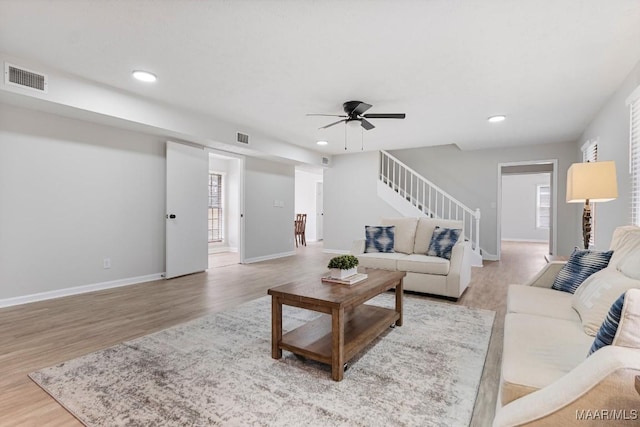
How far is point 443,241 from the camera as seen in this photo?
4.05 meters

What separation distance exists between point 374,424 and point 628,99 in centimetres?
376

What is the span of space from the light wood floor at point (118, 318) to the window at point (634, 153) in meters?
1.55

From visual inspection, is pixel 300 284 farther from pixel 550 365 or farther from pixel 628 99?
pixel 628 99

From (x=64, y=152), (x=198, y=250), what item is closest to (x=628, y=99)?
(x=198, y=250)

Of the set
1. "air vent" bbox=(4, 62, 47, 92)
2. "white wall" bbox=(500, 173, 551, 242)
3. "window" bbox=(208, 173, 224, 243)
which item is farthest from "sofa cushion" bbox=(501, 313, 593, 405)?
"white wall" bbox=(500, 173, 551, 242)

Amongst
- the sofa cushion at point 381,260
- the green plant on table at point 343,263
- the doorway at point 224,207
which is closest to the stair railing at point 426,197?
the sofa cushion at point 381,260

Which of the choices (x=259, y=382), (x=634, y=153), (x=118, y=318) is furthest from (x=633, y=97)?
(x=118, y=318)

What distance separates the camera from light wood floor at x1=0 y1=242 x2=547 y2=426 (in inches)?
69.1

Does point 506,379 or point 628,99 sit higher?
point 628,99

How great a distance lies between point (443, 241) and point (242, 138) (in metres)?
3.52

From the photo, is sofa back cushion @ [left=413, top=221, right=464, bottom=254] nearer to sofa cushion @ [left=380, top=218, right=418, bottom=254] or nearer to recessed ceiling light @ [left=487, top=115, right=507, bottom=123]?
sofa cushion @ [left=380, top=218, right=418, bottom=254]

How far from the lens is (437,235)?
13.6 feet

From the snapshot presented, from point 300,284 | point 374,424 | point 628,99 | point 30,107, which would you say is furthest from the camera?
point 30,107

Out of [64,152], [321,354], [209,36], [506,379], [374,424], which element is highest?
[209,36]
